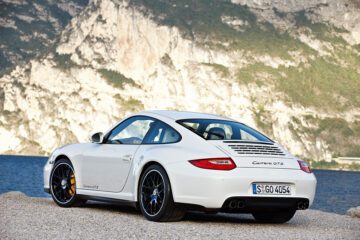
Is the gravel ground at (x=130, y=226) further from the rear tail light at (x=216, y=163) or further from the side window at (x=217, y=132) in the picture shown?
the side window at (x=217, y=132)

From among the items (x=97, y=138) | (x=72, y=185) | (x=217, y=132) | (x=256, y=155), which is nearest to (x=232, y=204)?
(x=256, y=155)

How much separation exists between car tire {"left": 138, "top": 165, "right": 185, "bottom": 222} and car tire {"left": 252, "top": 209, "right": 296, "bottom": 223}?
169 centimetres

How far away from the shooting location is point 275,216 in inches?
423

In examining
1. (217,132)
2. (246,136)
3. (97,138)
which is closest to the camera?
(217,132)

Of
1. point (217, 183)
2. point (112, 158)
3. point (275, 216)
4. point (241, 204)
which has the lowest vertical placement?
point (275, 216)

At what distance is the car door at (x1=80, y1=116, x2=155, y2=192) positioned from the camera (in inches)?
415

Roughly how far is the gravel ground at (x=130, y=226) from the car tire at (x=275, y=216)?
0.15m

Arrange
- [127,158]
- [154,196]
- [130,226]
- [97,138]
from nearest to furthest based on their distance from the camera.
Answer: [130,226], [154,196], [127,158], [97,138]

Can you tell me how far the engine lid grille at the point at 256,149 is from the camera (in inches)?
380

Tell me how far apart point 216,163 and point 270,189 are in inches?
33.5

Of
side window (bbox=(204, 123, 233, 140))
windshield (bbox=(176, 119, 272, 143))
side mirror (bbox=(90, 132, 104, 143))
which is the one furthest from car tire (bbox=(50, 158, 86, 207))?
side window (bbox=(204, 123, 233, 140))

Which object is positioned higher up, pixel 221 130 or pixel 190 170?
pixel 221 130

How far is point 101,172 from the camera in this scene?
11.0 metres

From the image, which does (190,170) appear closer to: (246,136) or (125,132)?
(246,136)
